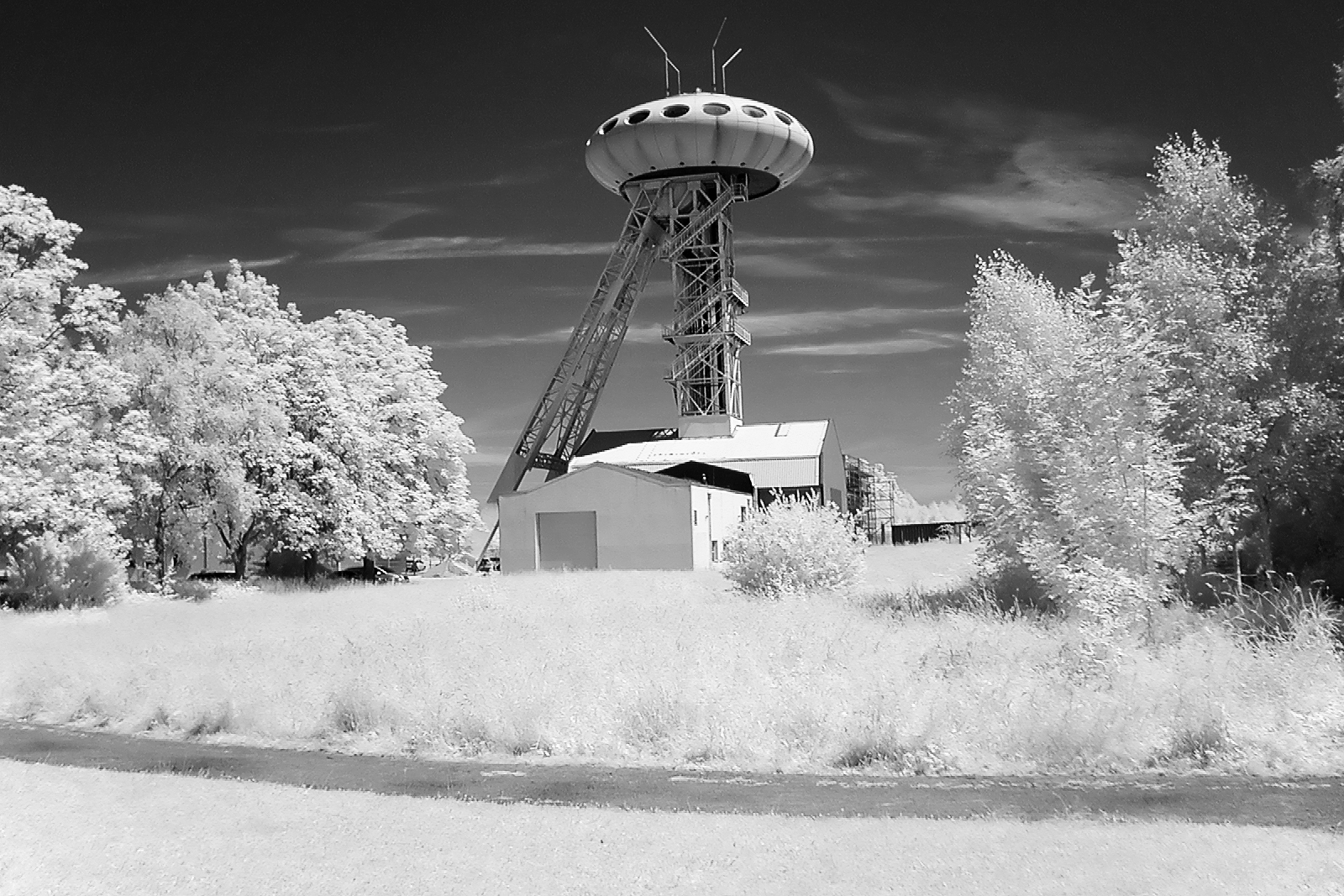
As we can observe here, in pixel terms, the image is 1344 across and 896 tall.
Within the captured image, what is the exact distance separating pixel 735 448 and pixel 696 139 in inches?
697

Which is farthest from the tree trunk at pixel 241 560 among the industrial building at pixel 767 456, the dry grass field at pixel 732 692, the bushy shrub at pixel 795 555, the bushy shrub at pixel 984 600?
the bushy shrub at pixel 984 600

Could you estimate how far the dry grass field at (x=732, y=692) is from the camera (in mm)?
Result: 11344

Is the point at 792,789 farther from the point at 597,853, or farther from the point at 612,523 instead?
the point at 612,523

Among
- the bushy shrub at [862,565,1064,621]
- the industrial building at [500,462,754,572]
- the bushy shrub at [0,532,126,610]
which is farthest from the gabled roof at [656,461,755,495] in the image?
the bushy shrub at [862,565,1064,621]

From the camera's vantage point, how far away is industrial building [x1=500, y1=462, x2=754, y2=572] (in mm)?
39094

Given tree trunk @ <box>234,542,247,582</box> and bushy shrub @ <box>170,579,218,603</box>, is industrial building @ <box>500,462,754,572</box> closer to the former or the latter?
tree trunk @ <box>234,542,247,582</box>

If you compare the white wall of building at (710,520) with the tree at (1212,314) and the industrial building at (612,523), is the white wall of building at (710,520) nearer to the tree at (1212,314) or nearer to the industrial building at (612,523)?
the industrial building at (612,523)

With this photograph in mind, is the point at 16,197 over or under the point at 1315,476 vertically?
over

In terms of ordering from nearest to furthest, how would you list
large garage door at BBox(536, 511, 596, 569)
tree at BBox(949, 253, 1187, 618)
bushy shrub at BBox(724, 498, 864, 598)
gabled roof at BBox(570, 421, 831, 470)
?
tree at BBox(949, 253, 1187, 618)
bushy shrub at BBox(724, 498, 864, 598)
large garage door at BBox(536, 511, 596, 569)
gabled roof at BBox(570, 421, 831, 470)

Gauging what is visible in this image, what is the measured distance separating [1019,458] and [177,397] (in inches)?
963

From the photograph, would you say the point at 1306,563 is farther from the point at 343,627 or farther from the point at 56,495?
the point at 56,495

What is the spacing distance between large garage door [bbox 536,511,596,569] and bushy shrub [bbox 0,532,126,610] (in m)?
15.1

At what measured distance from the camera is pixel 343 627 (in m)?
22.0

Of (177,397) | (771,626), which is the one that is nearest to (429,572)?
(177,397)
